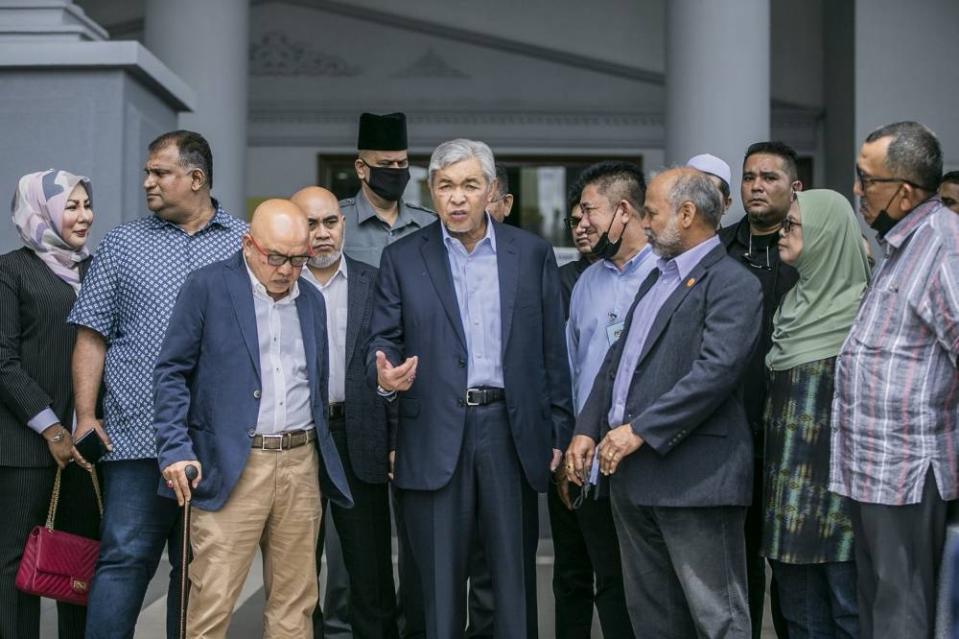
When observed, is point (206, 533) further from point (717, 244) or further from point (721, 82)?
point (721, 82)

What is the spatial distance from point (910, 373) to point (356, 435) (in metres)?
1.85

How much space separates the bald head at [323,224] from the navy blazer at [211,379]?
0.66m

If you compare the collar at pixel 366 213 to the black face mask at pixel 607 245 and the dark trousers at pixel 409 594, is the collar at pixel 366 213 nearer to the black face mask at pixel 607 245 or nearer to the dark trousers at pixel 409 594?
the black face mask at pixel 607 245

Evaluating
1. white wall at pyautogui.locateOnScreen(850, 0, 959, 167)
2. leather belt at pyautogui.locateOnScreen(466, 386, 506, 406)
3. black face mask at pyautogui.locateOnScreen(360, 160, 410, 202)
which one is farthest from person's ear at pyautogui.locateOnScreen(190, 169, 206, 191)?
white wall at pyautogui.locateOnScreen(850, 0, 959, 167)

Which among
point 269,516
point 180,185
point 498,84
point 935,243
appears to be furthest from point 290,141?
→ point 935,243

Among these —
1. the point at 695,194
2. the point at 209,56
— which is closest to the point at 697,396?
the point at 695,194

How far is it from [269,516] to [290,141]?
643 centimetres

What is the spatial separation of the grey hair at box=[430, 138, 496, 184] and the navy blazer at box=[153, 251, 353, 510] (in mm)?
671

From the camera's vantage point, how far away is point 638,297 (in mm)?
3688

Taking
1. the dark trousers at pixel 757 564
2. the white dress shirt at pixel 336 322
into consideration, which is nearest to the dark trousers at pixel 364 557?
the white dress shirt at pixel 336 322

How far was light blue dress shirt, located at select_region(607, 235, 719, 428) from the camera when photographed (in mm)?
3506

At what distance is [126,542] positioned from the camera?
3801 mm

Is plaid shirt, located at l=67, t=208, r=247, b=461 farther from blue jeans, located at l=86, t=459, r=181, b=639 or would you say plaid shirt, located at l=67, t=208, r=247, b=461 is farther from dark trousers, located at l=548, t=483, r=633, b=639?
dark trousers, located at l=548, t=483, r=633, b=639

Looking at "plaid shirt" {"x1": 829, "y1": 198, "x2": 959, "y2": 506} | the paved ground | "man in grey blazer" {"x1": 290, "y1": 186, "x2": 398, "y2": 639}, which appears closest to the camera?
"plaid shirt" {"x1": 829, "y1": 198, "x2": 959, "y2": 506}
